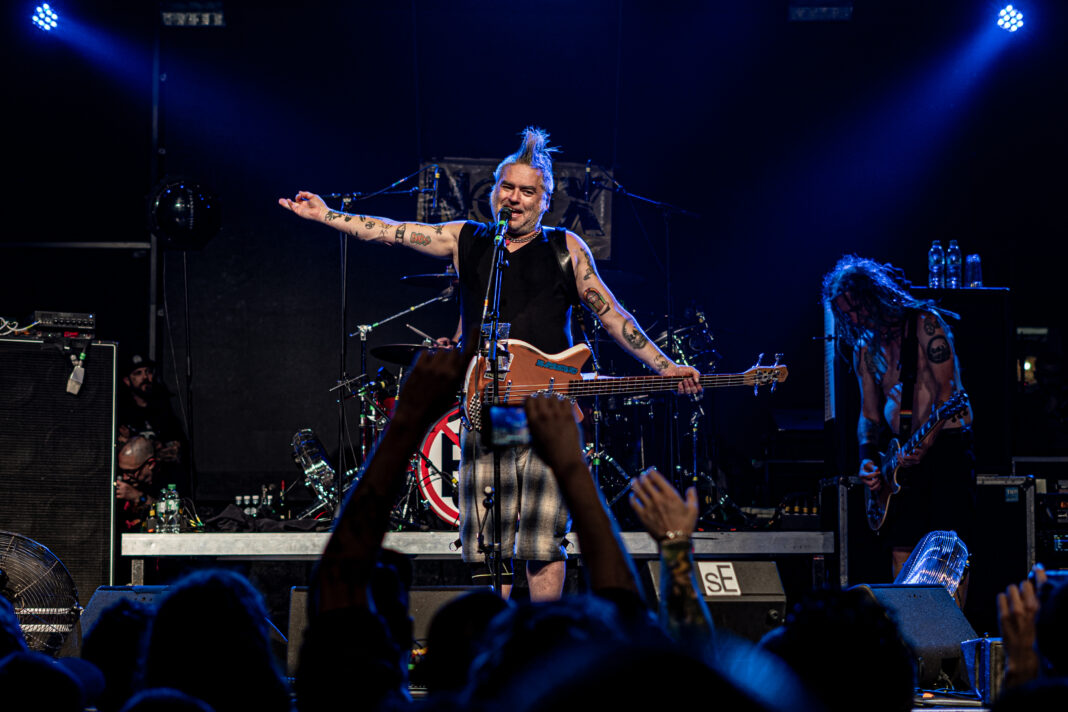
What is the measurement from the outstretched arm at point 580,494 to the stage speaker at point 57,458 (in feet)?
18.9

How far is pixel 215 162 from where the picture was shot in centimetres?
1020

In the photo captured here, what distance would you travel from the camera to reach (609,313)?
5.58m

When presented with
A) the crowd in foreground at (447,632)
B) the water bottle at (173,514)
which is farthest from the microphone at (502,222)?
the water bottle at (173,514)

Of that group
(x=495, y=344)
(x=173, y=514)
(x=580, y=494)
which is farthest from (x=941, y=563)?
(x=173, y=514)

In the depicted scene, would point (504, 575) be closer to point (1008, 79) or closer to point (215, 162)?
point (215, 162)

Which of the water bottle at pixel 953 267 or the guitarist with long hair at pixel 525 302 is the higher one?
the water bottle at pixel 953 267

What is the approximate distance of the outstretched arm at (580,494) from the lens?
206 cm

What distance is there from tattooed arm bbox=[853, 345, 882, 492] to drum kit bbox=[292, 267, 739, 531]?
1797mm

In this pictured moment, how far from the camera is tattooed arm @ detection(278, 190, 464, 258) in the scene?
219 inches

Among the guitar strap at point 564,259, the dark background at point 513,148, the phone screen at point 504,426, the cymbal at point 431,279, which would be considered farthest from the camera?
the dark background at point 513,148

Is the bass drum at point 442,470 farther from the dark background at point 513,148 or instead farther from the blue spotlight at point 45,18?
the blue spotlight at point 45,18

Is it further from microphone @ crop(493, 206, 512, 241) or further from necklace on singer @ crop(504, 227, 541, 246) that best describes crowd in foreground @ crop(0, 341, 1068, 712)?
necklace on singer @ crop(504, 227, 541, 246)

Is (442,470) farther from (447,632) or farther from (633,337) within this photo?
(447,632)

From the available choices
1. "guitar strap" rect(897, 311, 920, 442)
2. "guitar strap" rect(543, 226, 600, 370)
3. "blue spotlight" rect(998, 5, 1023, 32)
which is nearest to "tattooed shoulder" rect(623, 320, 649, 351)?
"guitar strap" rect(543, 226, 600, 370)
